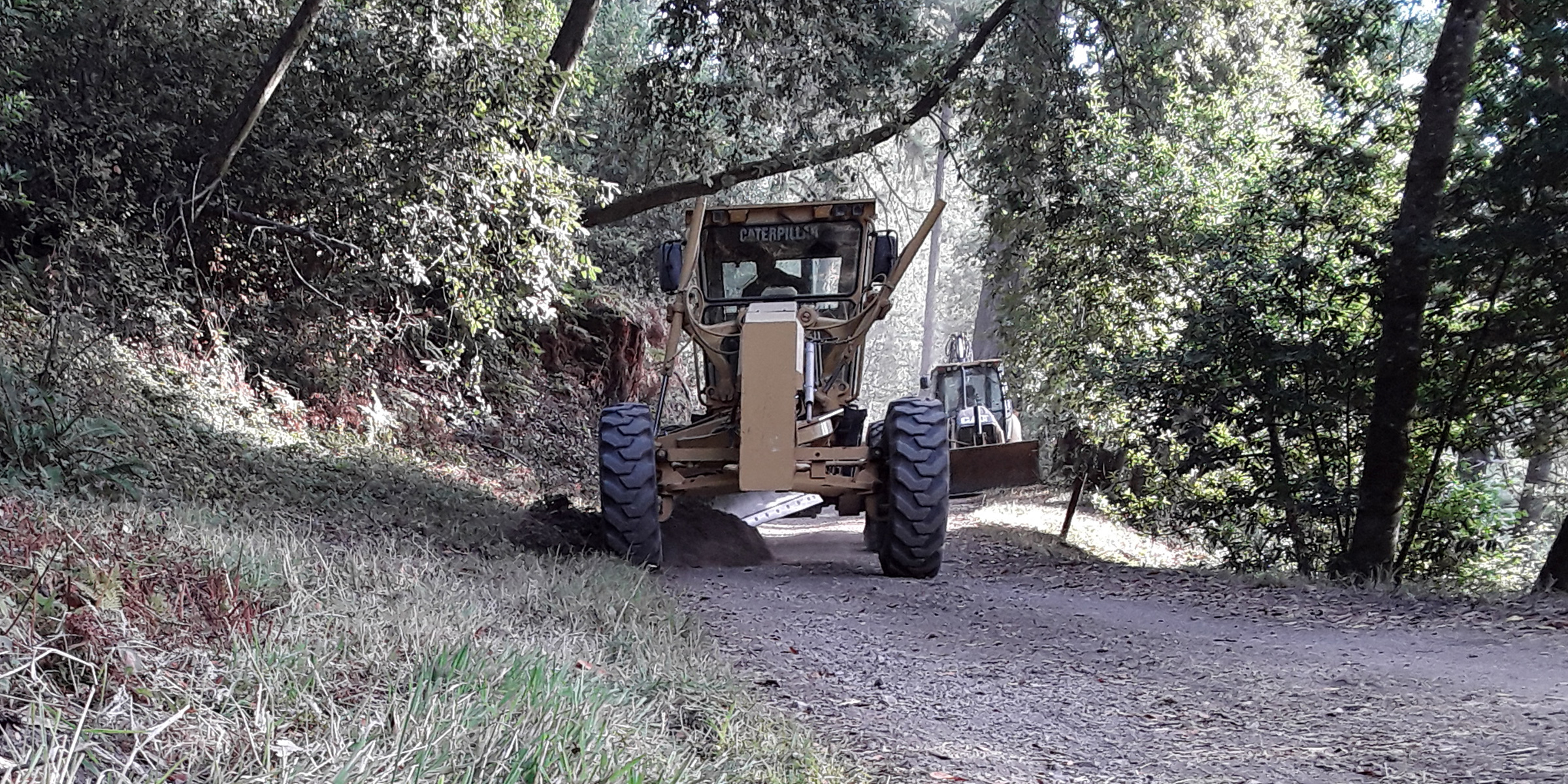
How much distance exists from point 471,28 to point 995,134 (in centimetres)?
611

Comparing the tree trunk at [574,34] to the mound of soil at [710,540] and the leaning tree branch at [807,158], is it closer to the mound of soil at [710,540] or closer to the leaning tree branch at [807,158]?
the leaning tree branch at [807,158]

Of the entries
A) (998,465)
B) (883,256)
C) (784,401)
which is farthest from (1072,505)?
(784,401)

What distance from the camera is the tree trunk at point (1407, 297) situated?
7.71 meters

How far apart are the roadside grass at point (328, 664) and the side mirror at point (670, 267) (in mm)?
2573

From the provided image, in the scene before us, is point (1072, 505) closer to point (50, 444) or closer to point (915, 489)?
point (915, 489)

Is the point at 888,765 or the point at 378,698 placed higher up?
the point at 378,698

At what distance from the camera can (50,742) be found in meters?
2.20

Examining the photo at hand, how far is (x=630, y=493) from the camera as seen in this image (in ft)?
25.5

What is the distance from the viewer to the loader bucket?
37.2ft

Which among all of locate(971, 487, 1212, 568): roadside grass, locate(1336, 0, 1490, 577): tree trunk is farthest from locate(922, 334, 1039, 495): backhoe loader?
locate(1336, 0, 1490, 577): tree trunk

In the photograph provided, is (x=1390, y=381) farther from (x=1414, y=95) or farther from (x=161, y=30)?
(x=161, y=30)

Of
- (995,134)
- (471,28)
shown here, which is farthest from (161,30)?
(995,134)

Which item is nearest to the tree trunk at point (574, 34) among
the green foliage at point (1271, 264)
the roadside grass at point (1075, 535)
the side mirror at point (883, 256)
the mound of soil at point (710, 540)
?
the green foliage at point (1271, 264)

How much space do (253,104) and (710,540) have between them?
208 inches
